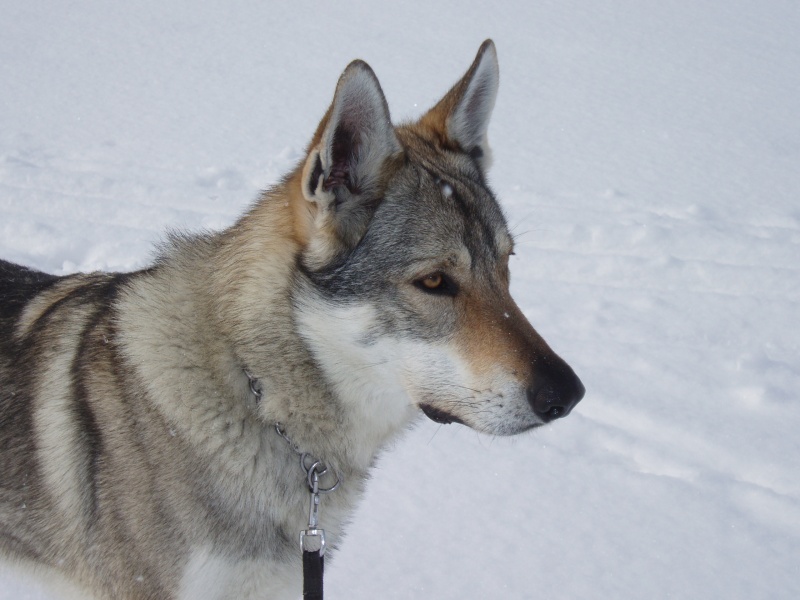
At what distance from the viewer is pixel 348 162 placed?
7.01ft

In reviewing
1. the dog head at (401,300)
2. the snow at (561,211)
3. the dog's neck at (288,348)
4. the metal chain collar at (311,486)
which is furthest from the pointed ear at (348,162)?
the snow at (561,211)

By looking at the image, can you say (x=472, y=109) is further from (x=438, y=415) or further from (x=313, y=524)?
(x=313, y=524)

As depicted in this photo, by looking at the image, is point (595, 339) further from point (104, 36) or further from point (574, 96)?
point (104, 36)

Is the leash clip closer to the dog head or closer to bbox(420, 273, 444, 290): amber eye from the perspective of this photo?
the dog head

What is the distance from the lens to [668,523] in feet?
11.0

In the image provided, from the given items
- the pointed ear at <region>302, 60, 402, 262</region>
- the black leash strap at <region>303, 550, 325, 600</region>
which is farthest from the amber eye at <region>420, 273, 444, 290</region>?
the black leash strap at <region>303, 550, 325, 600</region>

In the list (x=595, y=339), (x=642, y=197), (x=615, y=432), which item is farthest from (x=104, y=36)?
(x=615, y=432)

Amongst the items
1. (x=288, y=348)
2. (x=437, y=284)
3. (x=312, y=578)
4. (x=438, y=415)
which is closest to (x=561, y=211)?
(x=437, y=284)

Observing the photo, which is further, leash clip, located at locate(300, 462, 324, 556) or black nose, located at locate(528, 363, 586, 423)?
leash clip, located at locate(300, 462, 324, 556)

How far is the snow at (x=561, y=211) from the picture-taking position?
3277mm

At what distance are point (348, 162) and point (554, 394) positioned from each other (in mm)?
916

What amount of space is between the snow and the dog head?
906mm

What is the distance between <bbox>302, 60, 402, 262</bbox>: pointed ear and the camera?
1969mm

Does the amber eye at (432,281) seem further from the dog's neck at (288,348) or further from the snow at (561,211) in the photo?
the snow at (561,211)
